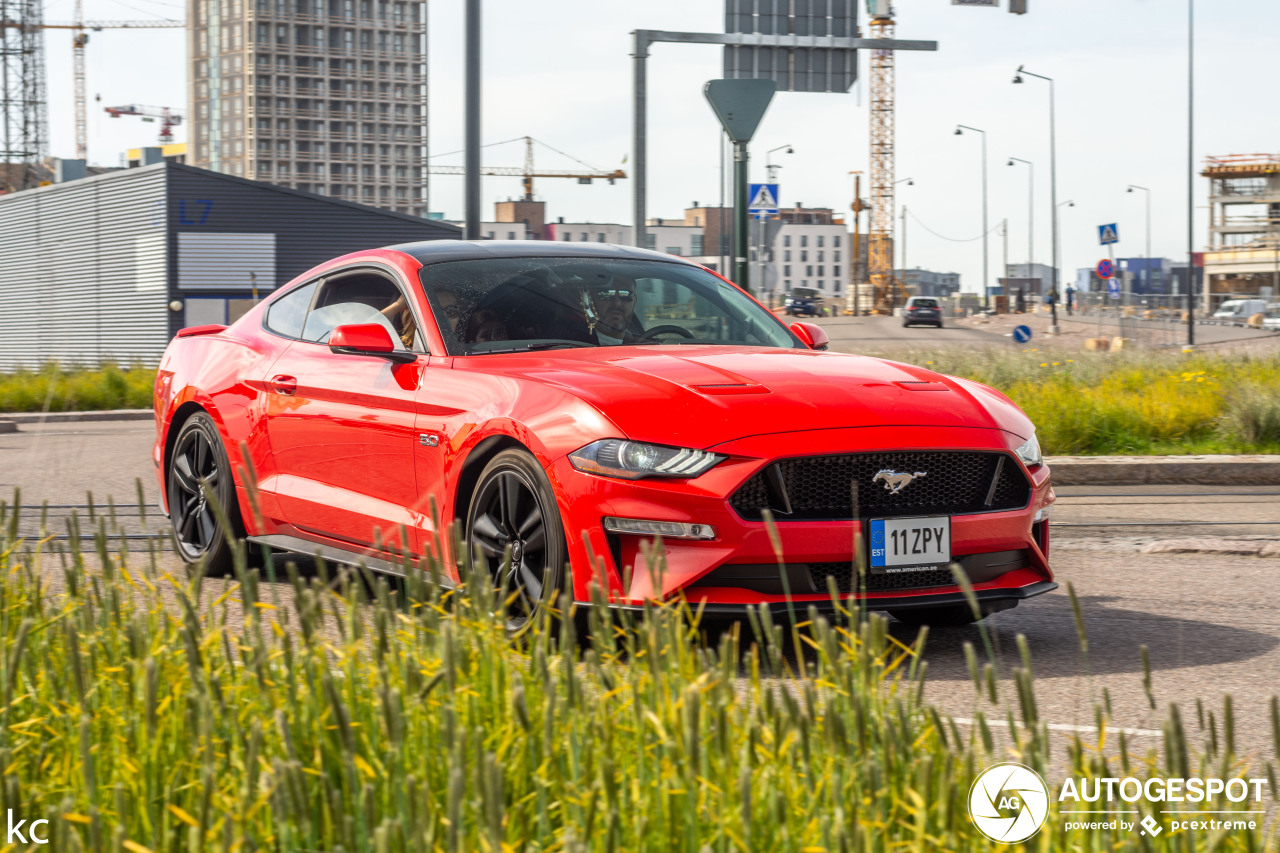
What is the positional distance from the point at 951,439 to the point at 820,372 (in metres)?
0.57

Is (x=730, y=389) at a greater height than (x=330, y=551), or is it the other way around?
(x=730, y=389)

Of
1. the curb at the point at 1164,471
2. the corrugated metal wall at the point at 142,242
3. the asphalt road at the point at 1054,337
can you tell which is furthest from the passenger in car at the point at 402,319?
the corrugated metal wall at the point at 142,242

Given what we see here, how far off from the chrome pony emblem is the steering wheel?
63.0 inches

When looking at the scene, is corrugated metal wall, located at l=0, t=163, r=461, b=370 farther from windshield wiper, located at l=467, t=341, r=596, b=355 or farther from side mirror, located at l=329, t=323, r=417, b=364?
windshield wiper, located at l=467, t=341, r=596, b=355

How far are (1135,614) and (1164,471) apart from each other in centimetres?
571

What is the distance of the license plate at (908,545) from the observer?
15.2ft

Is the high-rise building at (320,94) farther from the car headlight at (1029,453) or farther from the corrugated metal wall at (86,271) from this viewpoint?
the car headlight at (1029,453)

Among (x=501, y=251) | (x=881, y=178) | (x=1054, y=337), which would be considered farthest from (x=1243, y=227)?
(x=501, y=251)

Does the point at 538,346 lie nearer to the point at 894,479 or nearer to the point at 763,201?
the point at 894,479

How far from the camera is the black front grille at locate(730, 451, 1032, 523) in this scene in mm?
4582

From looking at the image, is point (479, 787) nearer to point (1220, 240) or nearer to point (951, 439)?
point (951, 439)

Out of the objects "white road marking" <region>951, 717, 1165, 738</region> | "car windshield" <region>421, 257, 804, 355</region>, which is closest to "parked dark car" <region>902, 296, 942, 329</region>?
"car windshield" <region>421, 257, 804, 355</region>

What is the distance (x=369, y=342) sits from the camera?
570 centimetres

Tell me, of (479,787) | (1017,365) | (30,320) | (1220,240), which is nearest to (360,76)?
(1220,240)
